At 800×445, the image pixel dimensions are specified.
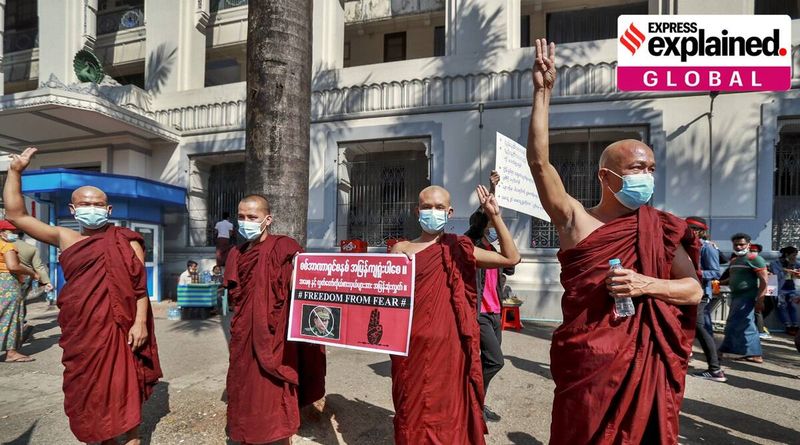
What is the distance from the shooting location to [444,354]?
2488mm

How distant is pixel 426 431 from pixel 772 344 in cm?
688

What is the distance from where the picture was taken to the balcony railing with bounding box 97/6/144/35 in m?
13.4

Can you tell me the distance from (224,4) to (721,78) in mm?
12236

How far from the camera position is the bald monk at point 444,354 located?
2.45m

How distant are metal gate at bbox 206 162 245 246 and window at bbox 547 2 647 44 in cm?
861

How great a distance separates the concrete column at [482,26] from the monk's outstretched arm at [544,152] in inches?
303

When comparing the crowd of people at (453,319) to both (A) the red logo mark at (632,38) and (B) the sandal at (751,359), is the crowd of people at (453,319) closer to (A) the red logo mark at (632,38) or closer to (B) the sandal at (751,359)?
(B) the sandal at (751,359)

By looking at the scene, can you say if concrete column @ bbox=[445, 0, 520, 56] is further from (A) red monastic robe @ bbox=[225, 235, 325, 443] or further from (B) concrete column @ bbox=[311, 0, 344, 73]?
(A) red monastic robe @ bbox=[225, 235, 325, 443]

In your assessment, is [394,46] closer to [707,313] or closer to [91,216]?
[707,313]

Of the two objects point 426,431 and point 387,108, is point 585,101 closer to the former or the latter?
point 387,108

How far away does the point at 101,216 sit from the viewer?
2916mm

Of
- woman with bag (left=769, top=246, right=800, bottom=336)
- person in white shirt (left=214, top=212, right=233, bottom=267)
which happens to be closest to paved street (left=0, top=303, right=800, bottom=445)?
woman with bag (left=769, top=246, right=800, bottom=336)

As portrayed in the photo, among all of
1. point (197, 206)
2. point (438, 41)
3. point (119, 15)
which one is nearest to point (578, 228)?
point (197, 206)

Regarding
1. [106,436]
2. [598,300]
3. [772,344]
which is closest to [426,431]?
[598,300]
